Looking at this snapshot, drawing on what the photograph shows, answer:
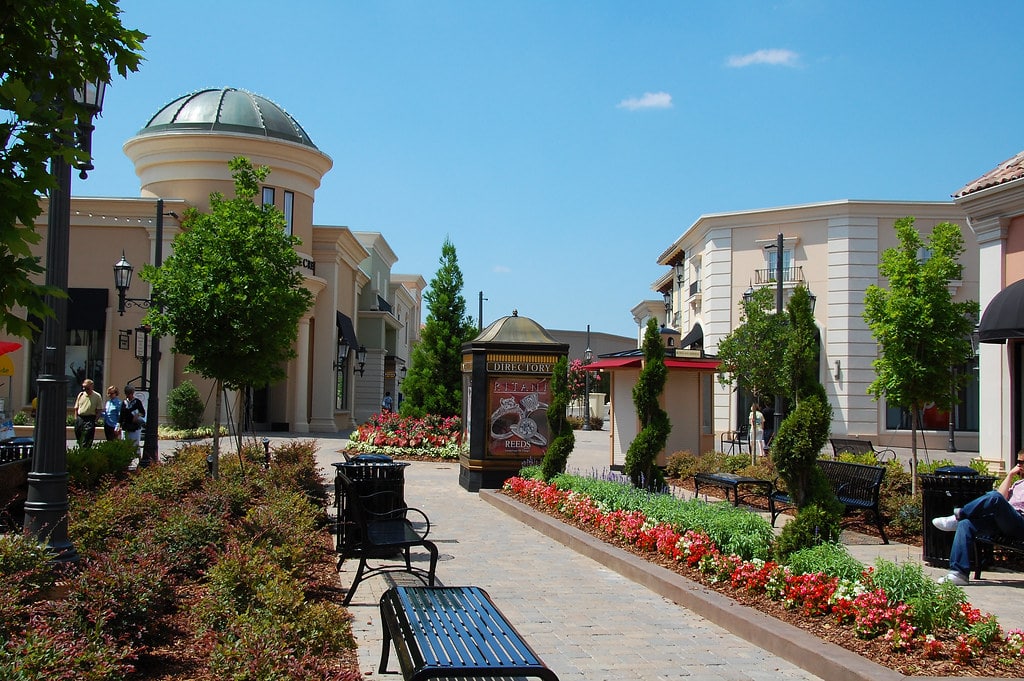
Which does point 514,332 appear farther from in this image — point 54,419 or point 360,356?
point 360,356

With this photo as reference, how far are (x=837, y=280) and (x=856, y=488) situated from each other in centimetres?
2584

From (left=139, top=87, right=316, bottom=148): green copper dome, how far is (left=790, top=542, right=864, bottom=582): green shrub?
31305 millimetres

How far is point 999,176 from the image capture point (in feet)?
50.5

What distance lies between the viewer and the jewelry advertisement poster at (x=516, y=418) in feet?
55.5

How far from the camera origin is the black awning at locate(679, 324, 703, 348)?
3988 centimetres

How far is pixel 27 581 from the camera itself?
613 cm

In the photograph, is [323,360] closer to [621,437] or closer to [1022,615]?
[621,437]

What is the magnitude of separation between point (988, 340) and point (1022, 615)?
26.3ft

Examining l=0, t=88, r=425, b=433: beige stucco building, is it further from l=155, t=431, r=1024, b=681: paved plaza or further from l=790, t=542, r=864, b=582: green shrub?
l=790, t=542, r=864, b=582: green shrub

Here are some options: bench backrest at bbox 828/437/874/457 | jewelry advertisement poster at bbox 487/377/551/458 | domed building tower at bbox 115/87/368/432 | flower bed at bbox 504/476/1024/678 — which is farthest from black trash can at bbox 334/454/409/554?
domed building tower at bbox 115/87/368/432

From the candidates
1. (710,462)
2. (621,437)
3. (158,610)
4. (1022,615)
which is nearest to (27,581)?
(158,610)

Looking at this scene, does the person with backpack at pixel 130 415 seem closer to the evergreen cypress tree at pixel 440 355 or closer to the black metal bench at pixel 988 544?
the evergreen cypress tree at pixel 440 355

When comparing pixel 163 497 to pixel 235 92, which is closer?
pixel 163 497

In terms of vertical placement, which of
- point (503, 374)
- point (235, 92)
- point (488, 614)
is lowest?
point (488, 614)
